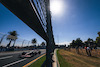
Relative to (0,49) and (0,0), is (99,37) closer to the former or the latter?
(0,0)

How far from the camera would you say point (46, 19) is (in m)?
4.59

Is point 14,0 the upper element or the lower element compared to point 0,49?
upper

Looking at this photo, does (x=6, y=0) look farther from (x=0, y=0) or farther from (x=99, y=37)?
(x=99, y=37)

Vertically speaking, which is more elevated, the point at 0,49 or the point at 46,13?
the point at 46,13

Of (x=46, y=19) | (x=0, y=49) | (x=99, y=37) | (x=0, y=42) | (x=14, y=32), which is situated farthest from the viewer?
(x=14, y=32)

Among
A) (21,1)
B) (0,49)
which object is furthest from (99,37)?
(0,49)

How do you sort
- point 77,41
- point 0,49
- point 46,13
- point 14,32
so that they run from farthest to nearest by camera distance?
point 77,41, point 14,32, point 0,49, point 46,13

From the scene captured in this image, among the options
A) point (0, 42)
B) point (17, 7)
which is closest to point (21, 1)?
point (17, 7)

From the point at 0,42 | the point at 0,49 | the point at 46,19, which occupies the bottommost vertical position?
the point at 0,49

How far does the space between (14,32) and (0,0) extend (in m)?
45.1

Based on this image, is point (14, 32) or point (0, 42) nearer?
point (0, 42)

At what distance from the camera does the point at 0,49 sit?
1401 cm

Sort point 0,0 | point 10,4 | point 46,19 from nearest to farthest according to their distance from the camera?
point 0,0, point 10,4, point 46,19

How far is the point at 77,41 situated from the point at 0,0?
65.5m
